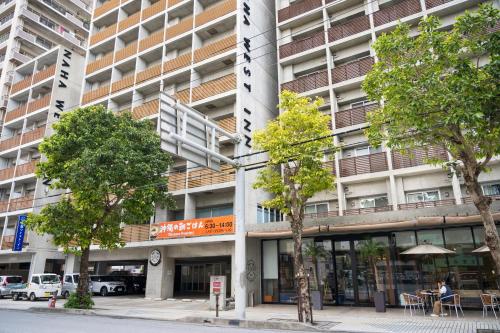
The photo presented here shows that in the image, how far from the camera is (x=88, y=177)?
1811 cm

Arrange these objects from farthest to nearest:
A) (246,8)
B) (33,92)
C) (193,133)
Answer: (33,92)
(246,8)
(193,133)

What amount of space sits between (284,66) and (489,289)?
18876 millimetres

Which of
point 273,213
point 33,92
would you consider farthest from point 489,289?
point 33,92

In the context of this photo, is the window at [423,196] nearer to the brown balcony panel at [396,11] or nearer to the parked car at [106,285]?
the brown balcony panel at [396,11]

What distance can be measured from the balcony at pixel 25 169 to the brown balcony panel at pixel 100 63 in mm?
10031

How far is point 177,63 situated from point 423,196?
19.6 m

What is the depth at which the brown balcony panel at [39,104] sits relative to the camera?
116 feet

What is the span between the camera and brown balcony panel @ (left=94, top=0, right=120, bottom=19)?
3544cm

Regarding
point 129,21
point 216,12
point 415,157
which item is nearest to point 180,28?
point 216,12

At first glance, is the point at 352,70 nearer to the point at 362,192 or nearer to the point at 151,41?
the point at 362,192

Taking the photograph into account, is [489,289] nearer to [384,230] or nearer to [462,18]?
[384,230]

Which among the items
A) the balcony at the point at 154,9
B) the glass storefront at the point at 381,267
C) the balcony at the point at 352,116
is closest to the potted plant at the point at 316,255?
the glass storefront at the point at 381,267

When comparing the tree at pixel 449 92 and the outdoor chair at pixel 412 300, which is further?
the outdoor chair at pixel 412 300

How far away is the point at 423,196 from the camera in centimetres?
2025
